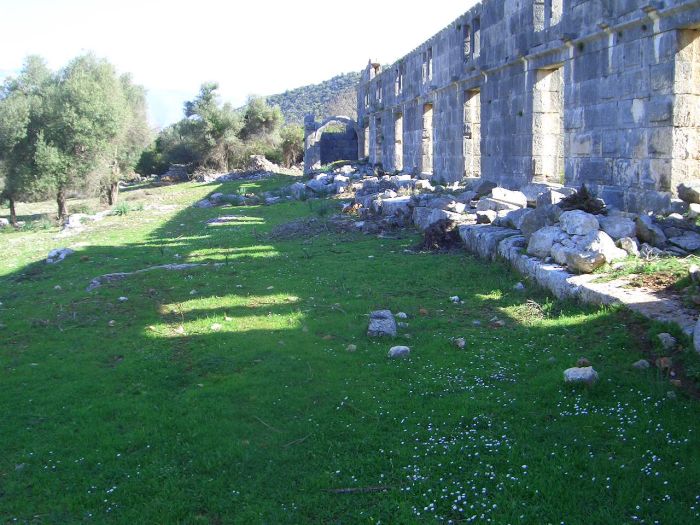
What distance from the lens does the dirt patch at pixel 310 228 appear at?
15.3 meters

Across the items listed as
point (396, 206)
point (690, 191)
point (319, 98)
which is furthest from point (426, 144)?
point (319, 98)

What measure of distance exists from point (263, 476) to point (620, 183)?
889 cm

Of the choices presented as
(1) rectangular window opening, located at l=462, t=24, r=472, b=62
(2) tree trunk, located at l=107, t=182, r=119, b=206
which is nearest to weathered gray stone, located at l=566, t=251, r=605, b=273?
(1) rectangular window opening, located at l=462, t=24, r=472, b=62

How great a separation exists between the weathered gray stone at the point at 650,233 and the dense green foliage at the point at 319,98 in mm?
61520

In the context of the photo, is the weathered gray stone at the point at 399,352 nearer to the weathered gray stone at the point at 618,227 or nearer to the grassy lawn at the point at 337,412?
the grassy lawn at the point at 337,412

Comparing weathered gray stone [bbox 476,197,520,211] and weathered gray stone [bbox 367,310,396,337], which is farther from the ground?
weathered gray stone [bbox 476,197,520,211]

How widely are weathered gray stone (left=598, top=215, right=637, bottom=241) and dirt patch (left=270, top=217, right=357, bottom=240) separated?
7.28 meters

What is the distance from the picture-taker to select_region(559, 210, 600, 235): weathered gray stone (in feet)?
27.6

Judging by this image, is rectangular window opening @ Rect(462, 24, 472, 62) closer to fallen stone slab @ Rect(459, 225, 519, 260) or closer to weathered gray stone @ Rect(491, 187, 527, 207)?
weathered gray stone @ Rect(491, 187, 527, 207)

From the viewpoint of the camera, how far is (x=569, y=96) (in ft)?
41.7

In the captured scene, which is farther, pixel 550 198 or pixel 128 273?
Answer: pixel 128 273

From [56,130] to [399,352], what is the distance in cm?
2257

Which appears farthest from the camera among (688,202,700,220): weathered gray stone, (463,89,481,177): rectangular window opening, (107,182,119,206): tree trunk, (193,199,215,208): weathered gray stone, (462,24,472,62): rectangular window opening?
(107,182,119,206): tree trunk

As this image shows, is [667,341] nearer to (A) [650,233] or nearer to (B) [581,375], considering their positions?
(B) [581,375]
